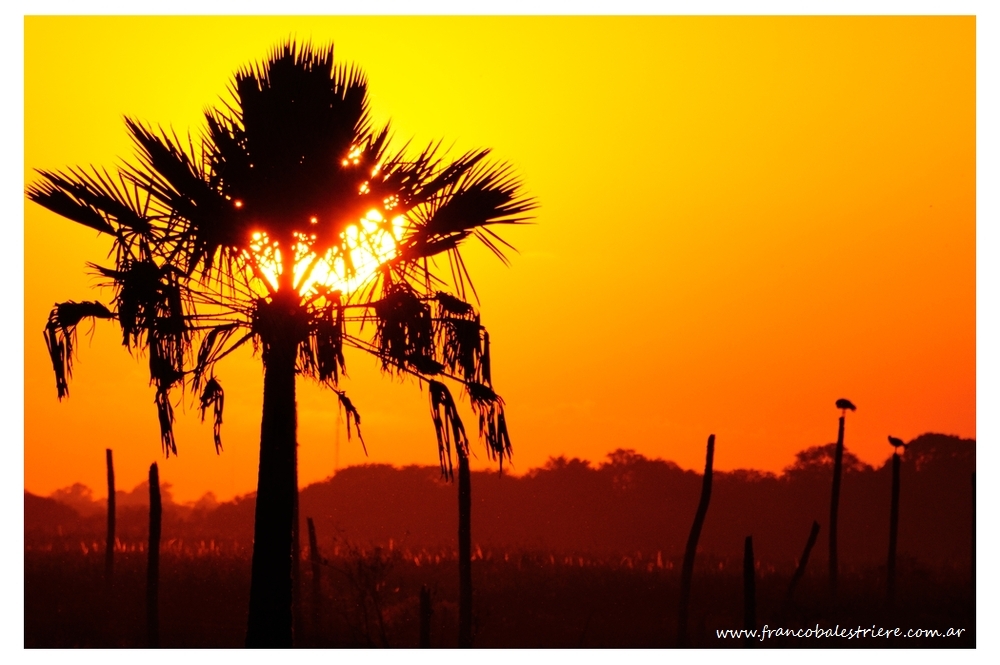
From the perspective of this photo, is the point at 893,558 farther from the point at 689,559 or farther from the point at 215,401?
the point at 215,401

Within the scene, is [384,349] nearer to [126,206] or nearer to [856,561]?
[126,206]

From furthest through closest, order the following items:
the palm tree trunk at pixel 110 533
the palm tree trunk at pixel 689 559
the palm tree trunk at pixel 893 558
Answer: the palm tree trunk at pixel 893 558 < the palm tree trunk at pixel 110 533 < the palm tree trunk at pixel 689 559

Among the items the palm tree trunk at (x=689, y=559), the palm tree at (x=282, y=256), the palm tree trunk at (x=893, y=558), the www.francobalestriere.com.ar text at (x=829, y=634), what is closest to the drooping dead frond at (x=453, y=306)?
the palm tree at (x=282, y=256)

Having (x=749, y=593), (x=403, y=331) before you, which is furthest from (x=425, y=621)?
(x=749, y=593)

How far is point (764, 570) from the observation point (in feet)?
81.3

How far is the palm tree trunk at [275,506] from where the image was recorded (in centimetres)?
1250

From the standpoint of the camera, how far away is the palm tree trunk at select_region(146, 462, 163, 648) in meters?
17.7

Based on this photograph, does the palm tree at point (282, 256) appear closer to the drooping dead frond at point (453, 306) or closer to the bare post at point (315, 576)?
the drooping dead frond at point (453, 306)

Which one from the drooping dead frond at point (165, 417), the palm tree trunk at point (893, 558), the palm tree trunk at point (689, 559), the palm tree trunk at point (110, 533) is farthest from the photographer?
the palm tree trunk at point (893, 558)

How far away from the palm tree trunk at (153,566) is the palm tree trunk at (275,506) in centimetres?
562

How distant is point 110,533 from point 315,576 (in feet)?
17.7
